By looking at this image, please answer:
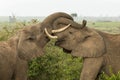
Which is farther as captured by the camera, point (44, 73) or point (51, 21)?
point (44, 73)

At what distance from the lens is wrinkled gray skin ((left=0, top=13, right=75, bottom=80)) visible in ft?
22.3

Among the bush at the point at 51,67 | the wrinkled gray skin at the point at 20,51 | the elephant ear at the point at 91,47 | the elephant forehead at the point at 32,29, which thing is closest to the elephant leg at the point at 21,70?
the wrinkled gray skin at the point at 20,51

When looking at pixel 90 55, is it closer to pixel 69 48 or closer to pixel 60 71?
pixel 69 48

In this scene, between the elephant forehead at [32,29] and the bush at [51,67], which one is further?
the bush at [51,67]

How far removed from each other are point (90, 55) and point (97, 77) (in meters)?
0.41

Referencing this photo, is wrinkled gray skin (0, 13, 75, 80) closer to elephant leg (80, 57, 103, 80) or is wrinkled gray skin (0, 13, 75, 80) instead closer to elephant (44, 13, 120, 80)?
elephant (44, 13, 120, 80)

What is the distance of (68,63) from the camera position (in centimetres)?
1051

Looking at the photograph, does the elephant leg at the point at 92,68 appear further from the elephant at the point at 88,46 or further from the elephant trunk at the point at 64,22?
the elephant trunk at the point at 64,22

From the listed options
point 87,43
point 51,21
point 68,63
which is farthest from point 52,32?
point 68,63

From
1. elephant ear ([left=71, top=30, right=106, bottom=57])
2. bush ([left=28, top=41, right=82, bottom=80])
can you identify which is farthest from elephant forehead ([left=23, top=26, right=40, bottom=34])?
bush ([left=28, top=41, right=82, bottom=80])

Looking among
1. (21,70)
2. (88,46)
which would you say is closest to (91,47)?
(88,46)

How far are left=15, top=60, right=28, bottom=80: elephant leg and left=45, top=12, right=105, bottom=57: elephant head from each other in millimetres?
1771

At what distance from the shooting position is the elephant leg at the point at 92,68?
658cm

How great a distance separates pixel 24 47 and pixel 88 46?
1.10m
